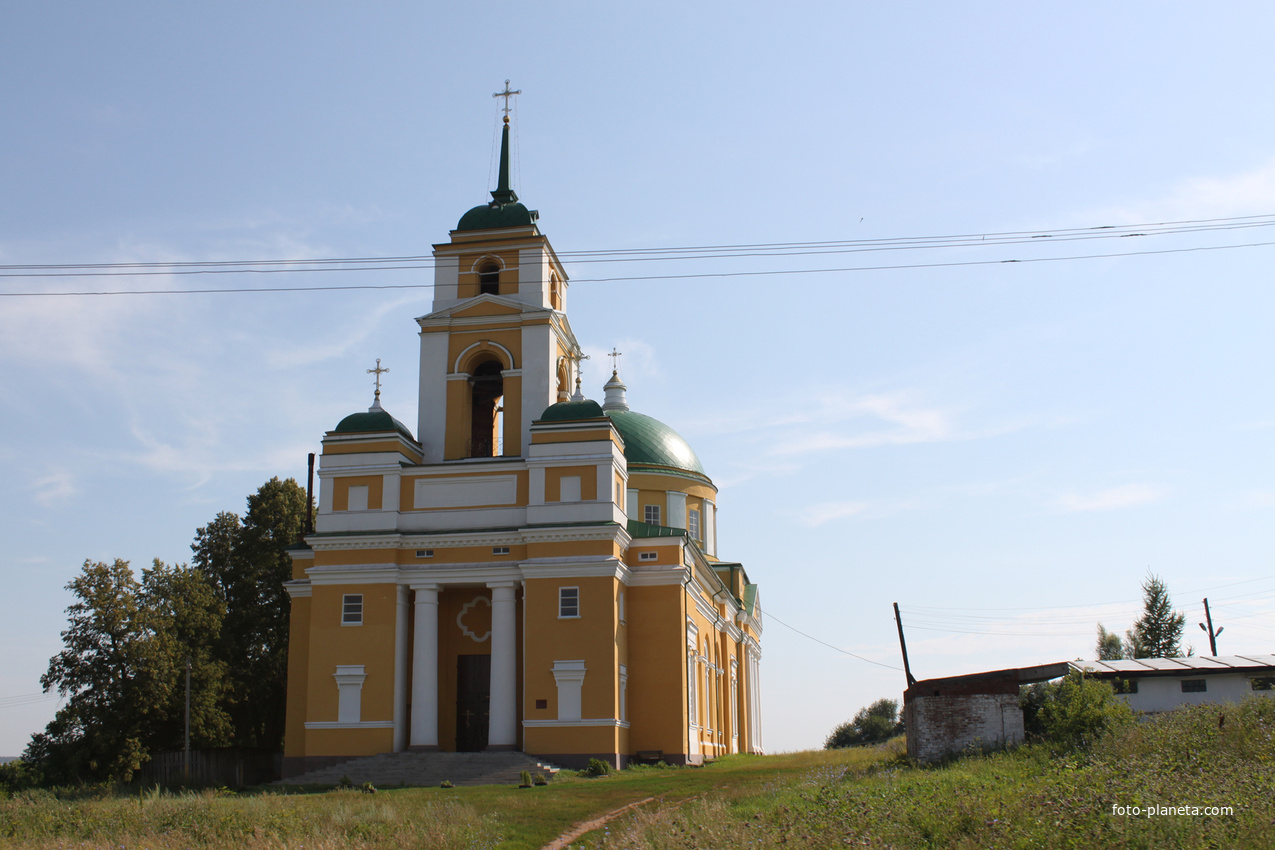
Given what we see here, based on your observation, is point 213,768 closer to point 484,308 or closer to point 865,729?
point 484,308

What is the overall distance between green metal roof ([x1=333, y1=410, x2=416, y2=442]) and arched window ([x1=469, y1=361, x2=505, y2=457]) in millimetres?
3097

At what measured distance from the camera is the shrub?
28281 millimetres

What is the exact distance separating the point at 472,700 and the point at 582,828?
605 inches

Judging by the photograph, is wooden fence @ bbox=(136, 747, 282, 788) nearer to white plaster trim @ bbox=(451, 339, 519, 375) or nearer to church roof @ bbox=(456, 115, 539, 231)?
white plaster trim @ bbox=(451, 339, 519, 375)

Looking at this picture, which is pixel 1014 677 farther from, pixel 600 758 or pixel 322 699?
pixel 322 699

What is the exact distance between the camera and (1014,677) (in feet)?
73.8

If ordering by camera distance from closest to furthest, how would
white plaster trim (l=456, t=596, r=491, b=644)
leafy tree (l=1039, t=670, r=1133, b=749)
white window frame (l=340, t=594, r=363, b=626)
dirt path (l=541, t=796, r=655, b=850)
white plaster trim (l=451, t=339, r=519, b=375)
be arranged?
1. dirt path (l=541, t=796, r=655, b=850)
2. leafy tree (l=1039, t=670, r=1133, b=749)
3. white window frame (l=340, t=594, r=363, b=626)
4. white plaster trim (l=456, t=596, r=491, b=644)
5. white plaster trim (l=451, t=339, r=519, b=375)

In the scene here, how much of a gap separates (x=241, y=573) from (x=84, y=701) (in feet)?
33.5

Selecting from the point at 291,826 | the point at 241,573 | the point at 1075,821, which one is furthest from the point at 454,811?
the point at 241,573

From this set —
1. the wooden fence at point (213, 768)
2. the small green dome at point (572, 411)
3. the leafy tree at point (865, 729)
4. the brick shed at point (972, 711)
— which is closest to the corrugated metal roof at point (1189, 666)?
the brick shed at point (972, 711)

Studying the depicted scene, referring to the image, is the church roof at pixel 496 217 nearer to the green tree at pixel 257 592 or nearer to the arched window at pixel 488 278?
the arched window at pixel 488 278

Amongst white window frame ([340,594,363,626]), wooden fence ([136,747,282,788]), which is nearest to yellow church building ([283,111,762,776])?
white window frame ([340,594,363,626])

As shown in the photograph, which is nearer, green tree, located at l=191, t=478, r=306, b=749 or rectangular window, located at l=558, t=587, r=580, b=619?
rectangular window, located at l=558, t=587, r=580, b=619

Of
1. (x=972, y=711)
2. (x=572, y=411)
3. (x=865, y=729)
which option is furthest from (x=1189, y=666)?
(x=865, y=729)
